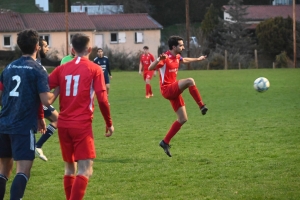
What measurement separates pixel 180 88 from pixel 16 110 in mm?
4319

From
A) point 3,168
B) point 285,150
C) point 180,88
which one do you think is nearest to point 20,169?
point 3,168

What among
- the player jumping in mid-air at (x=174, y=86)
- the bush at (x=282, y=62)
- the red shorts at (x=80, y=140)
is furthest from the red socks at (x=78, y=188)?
the bush at (x=282, y=62)

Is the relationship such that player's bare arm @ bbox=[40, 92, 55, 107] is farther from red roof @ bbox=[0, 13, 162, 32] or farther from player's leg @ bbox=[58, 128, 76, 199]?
red roof @ bbox=[0, 13, 162, 32]

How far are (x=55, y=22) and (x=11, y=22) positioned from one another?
419 centimetres

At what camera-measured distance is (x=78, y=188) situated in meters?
5.77

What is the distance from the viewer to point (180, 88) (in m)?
9.78

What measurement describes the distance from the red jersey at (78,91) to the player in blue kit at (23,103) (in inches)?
6.3

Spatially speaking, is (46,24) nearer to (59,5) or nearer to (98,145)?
(59,5)

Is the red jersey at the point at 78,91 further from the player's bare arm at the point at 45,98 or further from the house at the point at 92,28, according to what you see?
the house at the point at 92,28

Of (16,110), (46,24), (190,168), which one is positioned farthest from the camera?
(46,24)

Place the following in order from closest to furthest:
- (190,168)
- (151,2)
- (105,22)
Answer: (190,168)
(105,22)
(151,2)

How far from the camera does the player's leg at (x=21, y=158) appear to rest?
5.80 m

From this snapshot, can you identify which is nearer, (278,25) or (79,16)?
(278,25)

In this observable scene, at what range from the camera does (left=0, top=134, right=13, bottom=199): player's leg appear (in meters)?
5.97
